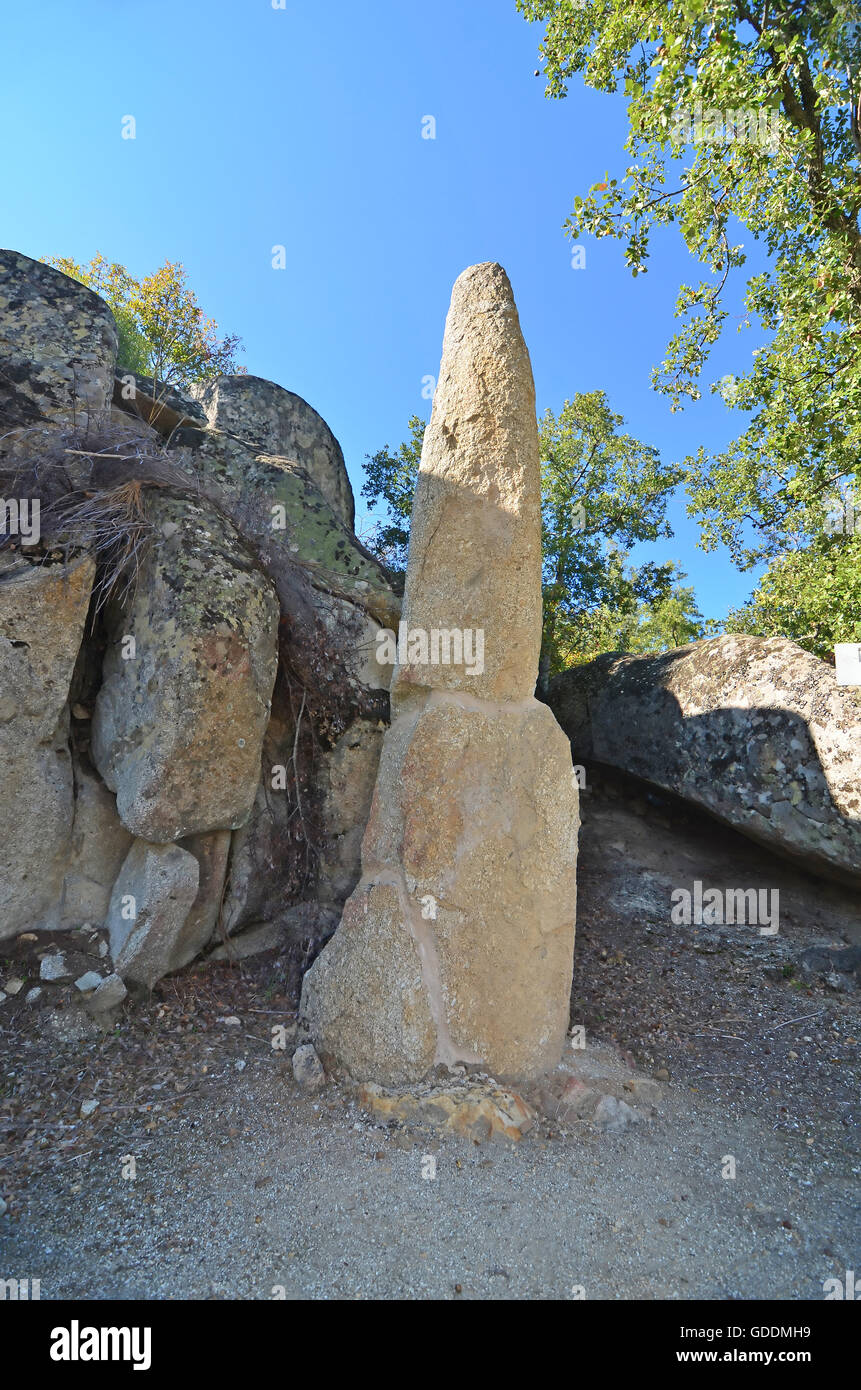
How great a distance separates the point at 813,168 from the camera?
618cm

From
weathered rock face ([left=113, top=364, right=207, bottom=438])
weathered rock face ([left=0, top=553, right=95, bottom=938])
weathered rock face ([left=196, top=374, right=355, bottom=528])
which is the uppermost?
weathered rock face ([left=196, top=374, right=355, bottom=528])

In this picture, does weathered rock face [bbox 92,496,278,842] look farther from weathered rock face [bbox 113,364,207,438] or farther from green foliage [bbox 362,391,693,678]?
green foliage [bbox 362,391,693,678]

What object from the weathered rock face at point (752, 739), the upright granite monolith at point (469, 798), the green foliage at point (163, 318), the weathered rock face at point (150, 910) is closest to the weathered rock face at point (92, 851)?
the weathered rock face at point (150, 910)

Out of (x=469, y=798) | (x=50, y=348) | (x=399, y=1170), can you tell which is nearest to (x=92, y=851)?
(x=469, y=798)

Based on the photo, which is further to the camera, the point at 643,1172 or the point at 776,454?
the point at 776,454

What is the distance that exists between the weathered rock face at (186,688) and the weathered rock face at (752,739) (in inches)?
149

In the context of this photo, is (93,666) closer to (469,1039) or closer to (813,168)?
(469,1039)

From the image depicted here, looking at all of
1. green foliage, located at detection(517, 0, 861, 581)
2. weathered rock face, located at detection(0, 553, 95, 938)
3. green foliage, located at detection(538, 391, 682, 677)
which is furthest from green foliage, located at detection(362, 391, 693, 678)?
weathered rock face, located at detection(0, 553, 95, 938)

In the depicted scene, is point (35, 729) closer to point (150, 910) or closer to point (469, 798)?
point (150, 910)

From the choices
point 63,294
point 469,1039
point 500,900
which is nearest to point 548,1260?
point 469,1039

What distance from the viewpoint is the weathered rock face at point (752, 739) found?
5535 millimetres

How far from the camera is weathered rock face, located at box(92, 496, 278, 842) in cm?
406

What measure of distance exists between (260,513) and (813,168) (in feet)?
17.6

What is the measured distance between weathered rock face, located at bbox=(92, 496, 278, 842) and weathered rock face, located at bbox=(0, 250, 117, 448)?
1.12 meters
